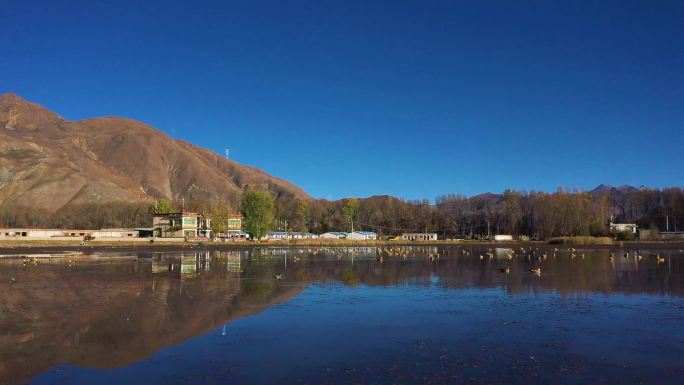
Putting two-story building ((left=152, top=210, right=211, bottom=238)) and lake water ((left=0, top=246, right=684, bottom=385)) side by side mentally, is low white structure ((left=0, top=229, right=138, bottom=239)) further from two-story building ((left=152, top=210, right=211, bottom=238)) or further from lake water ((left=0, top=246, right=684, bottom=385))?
lake water ((left=0, top=246, right=684, bottom=385))

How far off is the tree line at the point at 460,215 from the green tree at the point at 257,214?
4532 mm

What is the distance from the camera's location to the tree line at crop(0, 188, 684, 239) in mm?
141250

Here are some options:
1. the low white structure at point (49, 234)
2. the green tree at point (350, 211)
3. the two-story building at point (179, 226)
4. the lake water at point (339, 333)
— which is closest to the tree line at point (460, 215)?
the green tree at point (350, 211)

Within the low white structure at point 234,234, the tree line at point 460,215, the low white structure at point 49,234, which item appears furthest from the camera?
the tree line at point 460,215

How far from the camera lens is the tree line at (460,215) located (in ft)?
463

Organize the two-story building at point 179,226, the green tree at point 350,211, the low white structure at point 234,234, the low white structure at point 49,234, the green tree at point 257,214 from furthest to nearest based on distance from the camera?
1. the green tree at point 350,211
2. the low white structure at point 234,234
3. the green tree at point 257,214
4. the two-story building at point 179,226
5. the low white structure at point 49,234

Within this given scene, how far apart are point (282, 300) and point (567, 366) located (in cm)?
1445

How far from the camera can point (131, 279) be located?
33.3 meters

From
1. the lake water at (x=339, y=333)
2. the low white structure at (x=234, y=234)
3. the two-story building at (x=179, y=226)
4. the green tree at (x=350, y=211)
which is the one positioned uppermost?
the green tree at (x=350, y=211)

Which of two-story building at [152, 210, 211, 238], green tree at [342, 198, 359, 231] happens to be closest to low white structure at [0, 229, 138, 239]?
two-story building at [152, 210, 211, 238]

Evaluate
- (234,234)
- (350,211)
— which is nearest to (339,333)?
(234,234)

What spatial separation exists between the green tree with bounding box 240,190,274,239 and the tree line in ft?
14.9

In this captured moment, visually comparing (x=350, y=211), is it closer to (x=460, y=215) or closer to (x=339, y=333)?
(x=460, y=215)

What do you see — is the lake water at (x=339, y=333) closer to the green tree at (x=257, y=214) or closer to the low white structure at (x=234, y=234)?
the green tree at (x=257, y=214)
